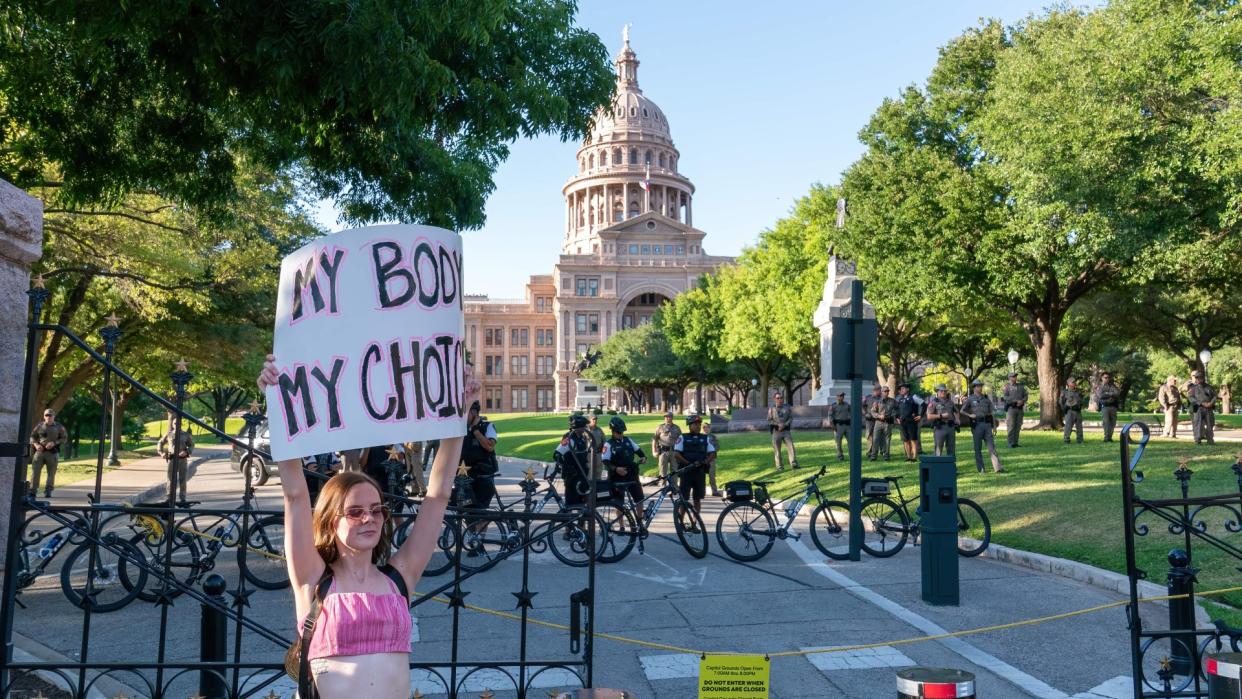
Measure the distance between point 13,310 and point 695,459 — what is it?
9653 mm

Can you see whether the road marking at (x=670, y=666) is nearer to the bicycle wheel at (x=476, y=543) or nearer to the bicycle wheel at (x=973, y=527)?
the bicycle wheel at (x=476, y=543)

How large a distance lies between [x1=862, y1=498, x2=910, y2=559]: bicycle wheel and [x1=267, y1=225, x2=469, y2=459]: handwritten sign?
28.7 feet

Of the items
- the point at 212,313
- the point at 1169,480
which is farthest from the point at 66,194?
the point at 212,313

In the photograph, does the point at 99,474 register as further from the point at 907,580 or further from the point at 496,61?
the point at 907,580

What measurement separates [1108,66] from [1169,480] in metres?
11.1

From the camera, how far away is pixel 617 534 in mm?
11367

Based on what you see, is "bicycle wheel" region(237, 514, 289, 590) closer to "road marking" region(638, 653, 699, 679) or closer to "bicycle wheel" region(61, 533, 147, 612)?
"bicycle wheel" region(61, 533, 147, 612)

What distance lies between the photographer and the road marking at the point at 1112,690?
5.82 meters

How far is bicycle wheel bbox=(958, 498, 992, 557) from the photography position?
11.0 metres

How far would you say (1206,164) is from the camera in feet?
62.4

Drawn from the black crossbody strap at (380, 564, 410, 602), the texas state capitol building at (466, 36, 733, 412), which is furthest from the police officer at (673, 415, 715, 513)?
the texas state capitol building at (466, 36, 733, 412)

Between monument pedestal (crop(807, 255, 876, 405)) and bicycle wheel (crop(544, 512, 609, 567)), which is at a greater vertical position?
monument pedestal (crop(807, 255, 876, 405))

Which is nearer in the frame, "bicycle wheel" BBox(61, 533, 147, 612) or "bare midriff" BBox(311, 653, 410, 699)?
"bare midriff" BBox(311, 653, 410, 699)

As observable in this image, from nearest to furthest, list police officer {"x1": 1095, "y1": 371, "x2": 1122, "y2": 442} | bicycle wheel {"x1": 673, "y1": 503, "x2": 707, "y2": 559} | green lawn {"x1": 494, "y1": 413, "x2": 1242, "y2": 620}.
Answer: green lawn {"x1": 494, "y1": 413, "x2": 1242, "y2": 620} → bicycle wheel {"x1": 673, "y1": 503, "x2": 707, "y2": 559} → police officer {"x1": 1095, "y1": 371, "x2": 1122, "y2": 442}
